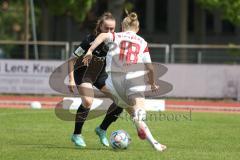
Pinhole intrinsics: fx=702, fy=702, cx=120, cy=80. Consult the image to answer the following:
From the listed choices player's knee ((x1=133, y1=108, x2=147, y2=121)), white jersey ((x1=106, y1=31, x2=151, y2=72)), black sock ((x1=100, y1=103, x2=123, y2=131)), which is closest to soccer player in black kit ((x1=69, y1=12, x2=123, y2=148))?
black sock ((x1=100, y1=103, x2=123, y2=131))

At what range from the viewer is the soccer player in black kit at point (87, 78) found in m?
10.8

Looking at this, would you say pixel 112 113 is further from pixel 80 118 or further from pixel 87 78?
pixel 87 78

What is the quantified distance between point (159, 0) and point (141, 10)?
4.27ft

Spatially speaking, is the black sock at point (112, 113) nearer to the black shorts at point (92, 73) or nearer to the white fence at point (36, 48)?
the black shorts at point (92, 73)

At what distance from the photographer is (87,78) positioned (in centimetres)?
1086

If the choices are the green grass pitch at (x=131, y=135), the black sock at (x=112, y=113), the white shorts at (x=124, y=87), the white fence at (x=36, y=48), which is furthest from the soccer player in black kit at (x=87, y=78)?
the white fence at (x=36, y=48)

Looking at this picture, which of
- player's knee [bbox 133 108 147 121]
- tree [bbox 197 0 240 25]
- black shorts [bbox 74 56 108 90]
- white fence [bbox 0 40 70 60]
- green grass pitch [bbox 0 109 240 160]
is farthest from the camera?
tree [bbox 197 0 240 25]

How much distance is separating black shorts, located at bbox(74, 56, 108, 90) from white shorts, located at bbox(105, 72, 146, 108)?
0.47m

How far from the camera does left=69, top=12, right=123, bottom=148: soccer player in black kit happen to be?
10797 millimetres

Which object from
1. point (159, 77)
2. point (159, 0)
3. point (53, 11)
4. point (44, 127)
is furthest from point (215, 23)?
point (44, 127)

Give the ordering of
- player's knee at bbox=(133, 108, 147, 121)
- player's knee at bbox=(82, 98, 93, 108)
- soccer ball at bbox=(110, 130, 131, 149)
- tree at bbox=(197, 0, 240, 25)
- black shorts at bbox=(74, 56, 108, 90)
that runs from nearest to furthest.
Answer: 1. player's knee at bbox=(133, 108, 147, 121)
2. soccer ball at bbox=(110, 130, 131, 149)
3. player's knee at bbox=(82, 98, 93, 108)
4. black shorts at bbox=(74, 56, 108, 90)
5. tree at bbox=(197, 0, 240, 25)

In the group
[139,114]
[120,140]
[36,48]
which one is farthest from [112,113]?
[36,48]

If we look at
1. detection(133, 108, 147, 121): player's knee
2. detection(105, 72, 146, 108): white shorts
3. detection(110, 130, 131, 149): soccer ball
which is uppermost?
detection(105, 72, 146, 108): white shorts

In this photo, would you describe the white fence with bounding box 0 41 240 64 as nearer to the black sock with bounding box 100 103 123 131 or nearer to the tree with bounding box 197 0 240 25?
the tree with bounding box 197 0 240 25
